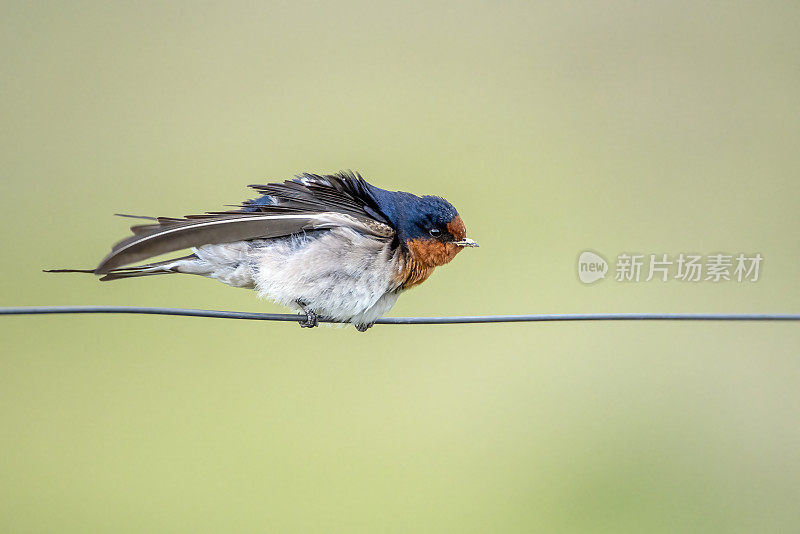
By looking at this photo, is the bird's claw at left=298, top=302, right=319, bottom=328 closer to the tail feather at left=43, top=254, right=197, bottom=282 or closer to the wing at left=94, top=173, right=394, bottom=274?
the wing at left=94, top=173, right=394, bottom=274

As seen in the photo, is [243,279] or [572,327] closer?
[243,279]

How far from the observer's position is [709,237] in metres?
5.17

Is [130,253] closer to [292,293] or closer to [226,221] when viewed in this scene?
[226,221]

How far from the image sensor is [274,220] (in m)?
2.30

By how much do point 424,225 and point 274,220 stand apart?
54 cm

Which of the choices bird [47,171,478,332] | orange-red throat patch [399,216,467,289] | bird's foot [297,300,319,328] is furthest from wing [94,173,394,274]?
bird's foot [297,300,319,328]

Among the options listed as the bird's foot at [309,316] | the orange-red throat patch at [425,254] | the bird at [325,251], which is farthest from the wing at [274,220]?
the bird's foot at [309,316]

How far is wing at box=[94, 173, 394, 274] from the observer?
2.04 m

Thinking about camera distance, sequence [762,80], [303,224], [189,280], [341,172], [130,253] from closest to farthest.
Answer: [130,253] < [303,224] < [341,172] < [189,280] < [762,80]

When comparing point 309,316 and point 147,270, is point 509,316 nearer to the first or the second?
point 309,316

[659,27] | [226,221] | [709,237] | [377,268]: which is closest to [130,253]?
[226,221]

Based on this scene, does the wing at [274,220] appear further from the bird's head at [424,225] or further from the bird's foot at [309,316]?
the bird's foot at [309,316]

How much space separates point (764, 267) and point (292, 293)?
3.88 metres

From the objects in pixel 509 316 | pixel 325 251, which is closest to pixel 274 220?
pixel 325 251
